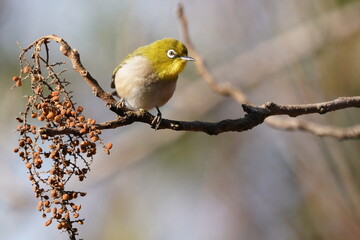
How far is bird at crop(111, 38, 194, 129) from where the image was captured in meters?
4.38

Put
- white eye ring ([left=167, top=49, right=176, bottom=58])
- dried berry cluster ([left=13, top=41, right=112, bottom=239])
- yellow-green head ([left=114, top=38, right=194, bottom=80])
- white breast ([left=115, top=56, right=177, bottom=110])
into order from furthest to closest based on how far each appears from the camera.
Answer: white eye ring ([left=167, top=49, right=176, bottom=58])
yellow-green head ([left=114, top=38, right=194, bottom=80])
white breast ([left=115, top=56, right=177, bottom=110])
dried berry cluster ([left=13, top=41, right=112, bottom=239])

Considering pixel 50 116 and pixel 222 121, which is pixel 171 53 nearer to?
pixel 222 121

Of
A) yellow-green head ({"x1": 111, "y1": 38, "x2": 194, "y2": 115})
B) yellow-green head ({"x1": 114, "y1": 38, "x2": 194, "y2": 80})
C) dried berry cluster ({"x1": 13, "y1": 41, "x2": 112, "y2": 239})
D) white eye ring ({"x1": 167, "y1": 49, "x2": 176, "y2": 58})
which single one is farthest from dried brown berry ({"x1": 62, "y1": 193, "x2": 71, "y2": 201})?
white eye ring ({"x1": 167, "y1": 49, "x2": 176, "y2": 58})

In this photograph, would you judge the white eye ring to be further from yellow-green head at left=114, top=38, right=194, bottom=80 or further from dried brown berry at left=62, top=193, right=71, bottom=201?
dried brown berry at left=62, top=193, right=71, bottom=201

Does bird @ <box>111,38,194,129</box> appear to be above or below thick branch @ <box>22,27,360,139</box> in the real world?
above

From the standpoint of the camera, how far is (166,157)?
8.72m

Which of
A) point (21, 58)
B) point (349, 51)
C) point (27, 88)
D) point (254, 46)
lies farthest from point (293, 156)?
point (21, 58)

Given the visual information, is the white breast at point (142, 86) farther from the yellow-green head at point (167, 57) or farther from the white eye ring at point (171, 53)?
the white eye ring at point (171, 53)

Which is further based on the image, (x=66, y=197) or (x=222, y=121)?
(x=222, y=121)

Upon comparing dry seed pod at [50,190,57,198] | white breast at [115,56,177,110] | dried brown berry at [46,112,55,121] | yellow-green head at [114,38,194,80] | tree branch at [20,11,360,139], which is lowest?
dry seed pod at [50,190,57,198]

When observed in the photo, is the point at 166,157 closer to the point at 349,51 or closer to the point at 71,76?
the point at 71,76

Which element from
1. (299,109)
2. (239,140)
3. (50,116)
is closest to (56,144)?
(50,116)

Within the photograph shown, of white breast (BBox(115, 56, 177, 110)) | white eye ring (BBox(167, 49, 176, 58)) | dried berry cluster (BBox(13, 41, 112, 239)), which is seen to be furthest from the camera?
white eye ring (BBox(167, 49, 176, 58))

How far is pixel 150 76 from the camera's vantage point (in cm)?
444
